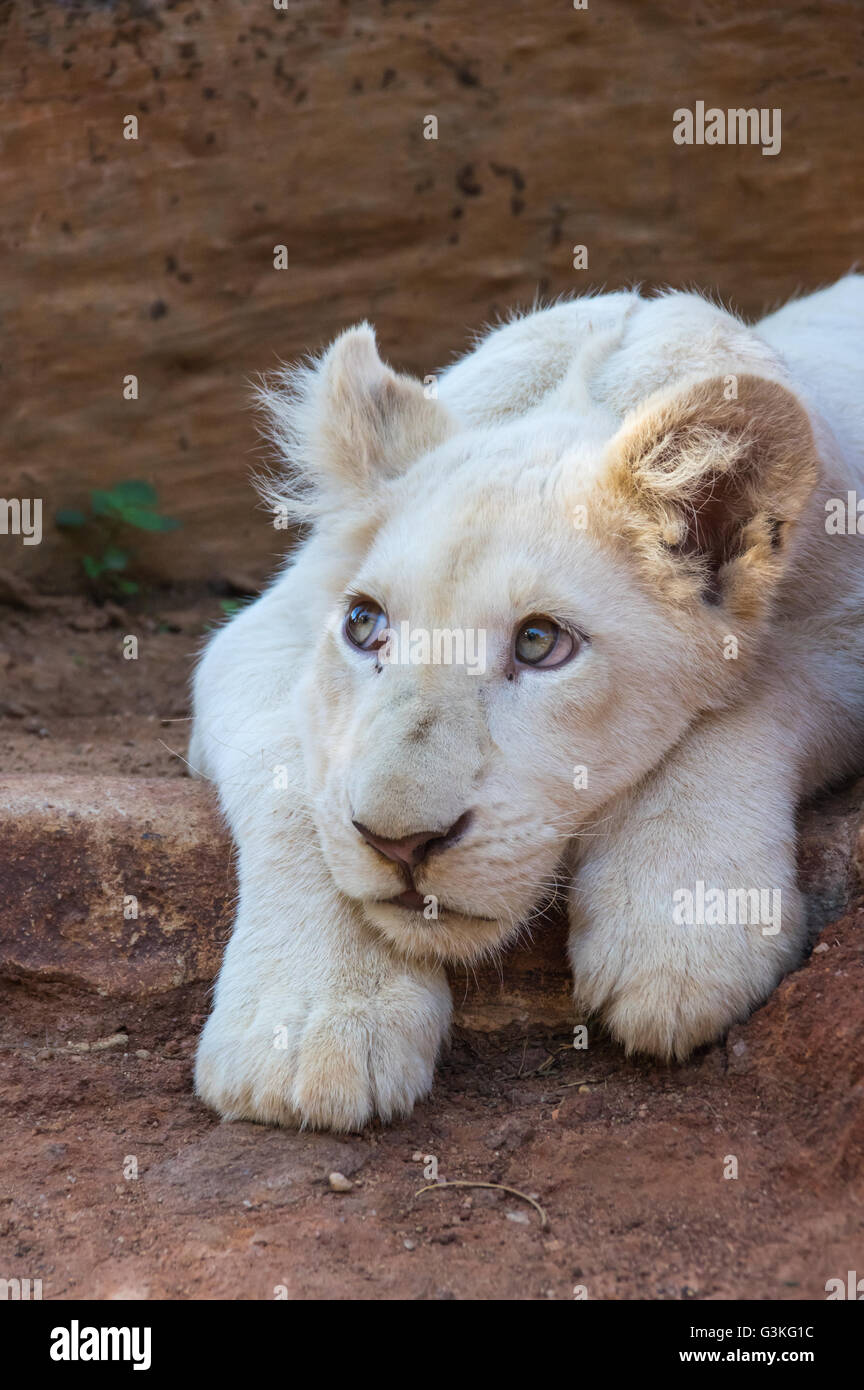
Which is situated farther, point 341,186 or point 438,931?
point 341,186

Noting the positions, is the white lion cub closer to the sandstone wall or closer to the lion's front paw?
the lion's front paw

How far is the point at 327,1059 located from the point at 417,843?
565mm

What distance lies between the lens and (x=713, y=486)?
3.33 metres

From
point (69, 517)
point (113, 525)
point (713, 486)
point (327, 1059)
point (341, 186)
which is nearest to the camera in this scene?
point (327, 1059)

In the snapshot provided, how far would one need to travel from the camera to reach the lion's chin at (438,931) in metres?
3.08

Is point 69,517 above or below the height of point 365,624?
above

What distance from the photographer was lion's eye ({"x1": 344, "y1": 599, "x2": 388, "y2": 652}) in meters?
3.42

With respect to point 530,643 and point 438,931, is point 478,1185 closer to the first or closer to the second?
point 438,931

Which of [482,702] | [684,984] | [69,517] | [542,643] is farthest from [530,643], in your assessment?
[69,517]

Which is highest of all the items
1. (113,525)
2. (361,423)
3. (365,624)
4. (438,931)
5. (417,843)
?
(113,525)

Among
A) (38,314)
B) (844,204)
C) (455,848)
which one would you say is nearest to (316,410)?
(455,848)

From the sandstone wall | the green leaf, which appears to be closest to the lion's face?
the sandstone wall

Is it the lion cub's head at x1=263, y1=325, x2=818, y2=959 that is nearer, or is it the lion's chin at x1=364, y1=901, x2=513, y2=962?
the lion cub's head at x1=263, y1=325, x2=818, y2=959

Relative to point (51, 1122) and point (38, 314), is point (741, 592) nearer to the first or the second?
point (51, 1122)
